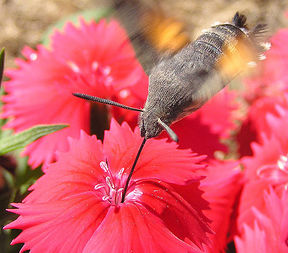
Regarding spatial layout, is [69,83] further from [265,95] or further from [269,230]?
[265,95]

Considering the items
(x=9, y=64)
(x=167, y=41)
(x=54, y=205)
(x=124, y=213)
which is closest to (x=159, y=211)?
(x=124, y=213)

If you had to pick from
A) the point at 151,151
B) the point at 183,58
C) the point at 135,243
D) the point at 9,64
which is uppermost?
the point at 9,64

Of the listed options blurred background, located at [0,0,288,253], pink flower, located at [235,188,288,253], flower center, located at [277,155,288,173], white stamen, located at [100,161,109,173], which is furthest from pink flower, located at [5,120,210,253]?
blurred background, located at [0,0,288,253]

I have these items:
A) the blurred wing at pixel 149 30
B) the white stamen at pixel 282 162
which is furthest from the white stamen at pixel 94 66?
the white stamen at pixel 282 162

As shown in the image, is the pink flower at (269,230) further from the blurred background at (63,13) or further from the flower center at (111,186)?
Answer: the blurred background at (63,13)

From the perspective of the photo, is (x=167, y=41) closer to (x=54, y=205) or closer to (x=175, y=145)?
(x=175, y=145)
